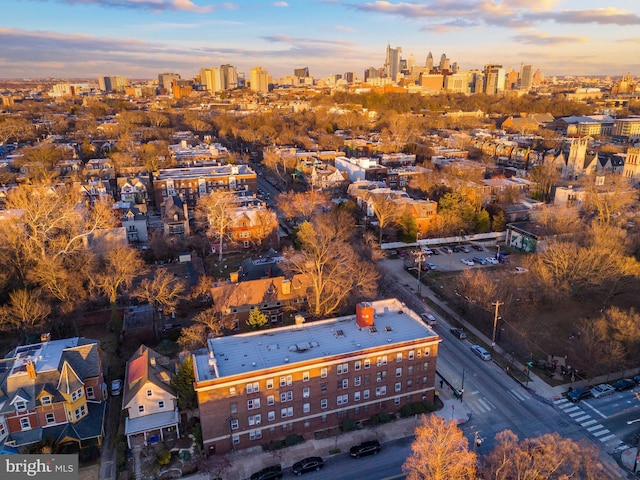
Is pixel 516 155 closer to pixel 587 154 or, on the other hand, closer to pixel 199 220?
pixel 587 154

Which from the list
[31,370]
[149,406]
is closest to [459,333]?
[149,406]

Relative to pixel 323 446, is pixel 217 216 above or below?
above

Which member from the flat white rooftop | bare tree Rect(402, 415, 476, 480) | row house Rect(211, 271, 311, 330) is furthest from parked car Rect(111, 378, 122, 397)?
bare tree Rect(402, 415, 476, 480)

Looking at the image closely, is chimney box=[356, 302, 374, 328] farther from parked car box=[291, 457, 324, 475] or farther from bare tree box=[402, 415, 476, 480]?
bare tree box=[402, 415, 476, 480]

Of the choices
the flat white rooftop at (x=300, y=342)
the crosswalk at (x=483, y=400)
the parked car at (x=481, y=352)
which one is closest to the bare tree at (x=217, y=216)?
the flat white rooftop at (x=300, y=342)

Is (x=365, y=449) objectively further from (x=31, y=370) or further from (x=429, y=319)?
(x=31, y=370)

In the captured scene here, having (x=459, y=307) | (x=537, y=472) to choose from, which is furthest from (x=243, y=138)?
(x=537, y=472)

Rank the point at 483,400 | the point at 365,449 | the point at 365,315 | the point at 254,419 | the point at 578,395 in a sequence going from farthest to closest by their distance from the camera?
the point at 483,400 < the point at 578,395 < the point at 365,315 < the point at 254,419 < the point at 365,449
